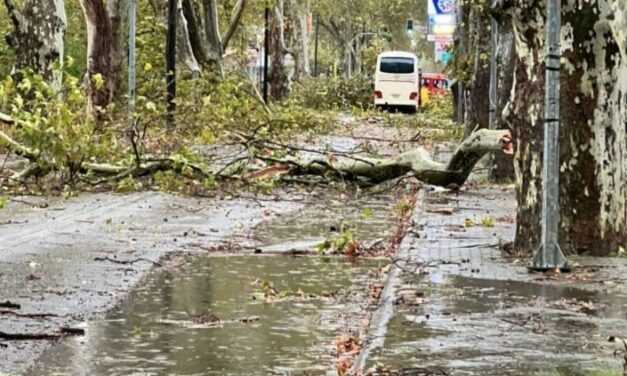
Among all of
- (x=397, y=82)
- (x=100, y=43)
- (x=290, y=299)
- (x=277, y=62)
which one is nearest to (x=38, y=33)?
(x=100, y=43)

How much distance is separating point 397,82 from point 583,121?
2128 inches

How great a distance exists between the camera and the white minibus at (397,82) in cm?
6456

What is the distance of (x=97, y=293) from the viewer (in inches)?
410

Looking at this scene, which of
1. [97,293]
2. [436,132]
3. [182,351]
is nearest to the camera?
[182,351]

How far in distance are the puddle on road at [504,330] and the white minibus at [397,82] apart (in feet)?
175

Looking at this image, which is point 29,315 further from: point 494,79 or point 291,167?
point 494,79

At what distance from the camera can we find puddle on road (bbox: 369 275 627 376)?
723 centimetres

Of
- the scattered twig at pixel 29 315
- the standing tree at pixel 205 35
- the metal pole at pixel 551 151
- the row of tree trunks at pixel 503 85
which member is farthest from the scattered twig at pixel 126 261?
the standing tree at pixel 205 35

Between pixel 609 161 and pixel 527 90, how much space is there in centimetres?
100

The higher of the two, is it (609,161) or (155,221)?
(609,161)

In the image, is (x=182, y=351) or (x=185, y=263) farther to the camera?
(x=185, y=263)

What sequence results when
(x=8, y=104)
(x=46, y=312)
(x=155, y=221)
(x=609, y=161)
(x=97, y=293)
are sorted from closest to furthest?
(x=46, y=312)
(x=97, y=293)
(x=609, y=161)
(x=155, y=221)
(x=8, y=104)

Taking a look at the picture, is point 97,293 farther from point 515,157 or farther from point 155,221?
point 155,221

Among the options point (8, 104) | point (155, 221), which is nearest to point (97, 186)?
point (8, 104)
